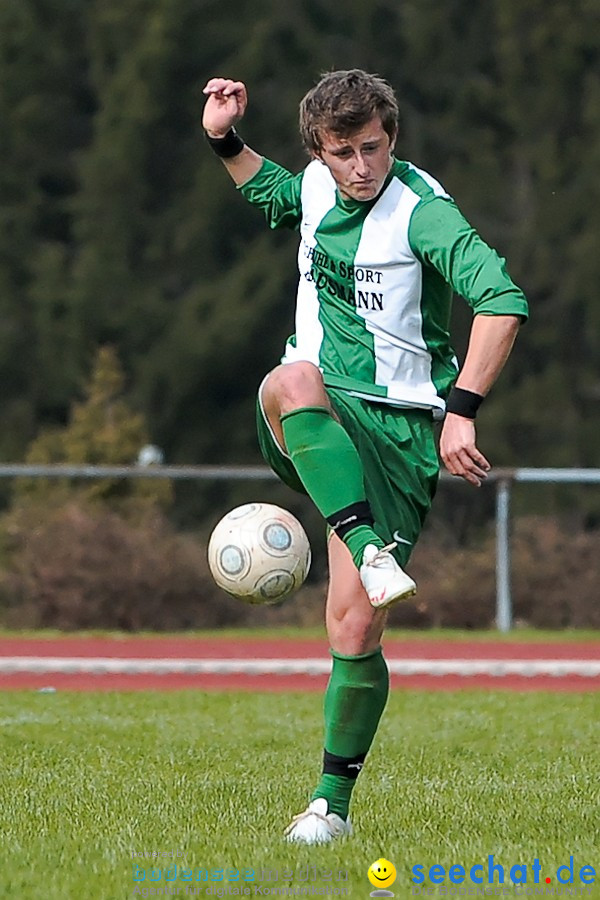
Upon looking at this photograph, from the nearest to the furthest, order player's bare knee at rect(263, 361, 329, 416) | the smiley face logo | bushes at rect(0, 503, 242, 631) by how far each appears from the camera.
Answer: the smiley face logo
player's bare knee at rect(263, 361, 329, 416)
bushes at rect(0, 503, 242, 631)

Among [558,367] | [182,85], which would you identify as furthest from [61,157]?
[558,367]

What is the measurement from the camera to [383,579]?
14.3 ft

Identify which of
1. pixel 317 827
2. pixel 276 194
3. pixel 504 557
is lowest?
pixel 504 557

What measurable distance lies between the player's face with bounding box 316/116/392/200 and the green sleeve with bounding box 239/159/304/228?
359 mm

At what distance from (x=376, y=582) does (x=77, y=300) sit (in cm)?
2365

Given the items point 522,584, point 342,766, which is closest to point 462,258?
point 342,766

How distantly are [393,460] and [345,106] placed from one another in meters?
0.93

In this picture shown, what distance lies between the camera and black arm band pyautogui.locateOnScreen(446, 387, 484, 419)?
4.40m

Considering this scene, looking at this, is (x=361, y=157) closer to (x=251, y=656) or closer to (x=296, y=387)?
(x=296, y=387)

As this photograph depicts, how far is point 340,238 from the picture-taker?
4.88 metres

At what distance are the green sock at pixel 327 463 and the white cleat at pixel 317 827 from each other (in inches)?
26.5

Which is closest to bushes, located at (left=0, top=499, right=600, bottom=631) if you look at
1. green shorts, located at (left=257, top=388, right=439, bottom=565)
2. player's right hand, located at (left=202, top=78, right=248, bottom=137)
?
player's right hand, located at (left=202, top=78, right=248, bottom=137)

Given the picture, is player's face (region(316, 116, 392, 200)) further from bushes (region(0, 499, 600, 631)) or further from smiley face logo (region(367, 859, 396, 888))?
bushes (region(0, 499, 600, 631))

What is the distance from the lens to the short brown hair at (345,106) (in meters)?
4.63
